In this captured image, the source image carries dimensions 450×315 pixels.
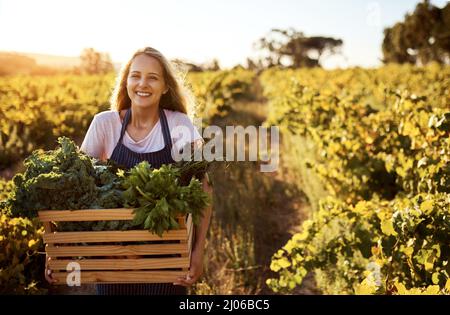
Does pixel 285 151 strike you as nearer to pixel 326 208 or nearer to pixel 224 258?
pixel 224 258

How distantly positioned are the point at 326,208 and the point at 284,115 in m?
3.00

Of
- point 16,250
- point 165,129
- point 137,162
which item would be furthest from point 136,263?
point 16,250

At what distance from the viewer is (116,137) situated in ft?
6.45

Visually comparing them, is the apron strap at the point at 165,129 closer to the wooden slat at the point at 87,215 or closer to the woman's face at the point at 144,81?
the woman's face at the point at 144,81

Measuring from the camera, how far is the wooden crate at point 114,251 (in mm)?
1407

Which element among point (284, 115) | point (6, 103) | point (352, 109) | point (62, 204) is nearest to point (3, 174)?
point (6, 103)

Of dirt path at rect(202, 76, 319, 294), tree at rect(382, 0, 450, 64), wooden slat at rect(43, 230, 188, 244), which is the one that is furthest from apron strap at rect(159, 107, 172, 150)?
tree at rect(382, 0, 450, 64)

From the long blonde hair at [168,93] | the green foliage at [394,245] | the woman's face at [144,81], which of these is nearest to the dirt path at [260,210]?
the green foliage at [394,245]

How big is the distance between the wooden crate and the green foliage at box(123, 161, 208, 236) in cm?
4

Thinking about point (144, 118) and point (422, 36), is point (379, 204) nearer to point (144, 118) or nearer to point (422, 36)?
point (144, 118)

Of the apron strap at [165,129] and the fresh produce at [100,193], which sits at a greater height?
the apron strap at [165,129]

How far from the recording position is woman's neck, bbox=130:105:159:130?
1.97 m

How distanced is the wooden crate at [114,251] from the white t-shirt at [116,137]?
50cm

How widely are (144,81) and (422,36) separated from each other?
4555cm
